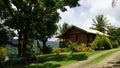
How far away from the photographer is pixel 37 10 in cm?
3562

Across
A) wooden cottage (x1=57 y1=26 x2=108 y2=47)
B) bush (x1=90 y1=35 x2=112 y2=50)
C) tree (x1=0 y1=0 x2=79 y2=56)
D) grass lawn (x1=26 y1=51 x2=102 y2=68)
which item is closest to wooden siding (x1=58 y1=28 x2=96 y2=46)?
wooden cottage (x1=57 y1=26 x2=108 y2=47)

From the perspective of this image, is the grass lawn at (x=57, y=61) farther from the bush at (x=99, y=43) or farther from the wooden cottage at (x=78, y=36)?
the wooden cottage at (x=78, y=36)

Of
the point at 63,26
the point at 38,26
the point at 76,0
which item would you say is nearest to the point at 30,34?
the point at 38,26

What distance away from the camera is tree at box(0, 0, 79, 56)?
3516 centimetres

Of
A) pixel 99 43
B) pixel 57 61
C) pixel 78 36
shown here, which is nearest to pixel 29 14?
pixel 57 61

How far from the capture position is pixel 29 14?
34906 millimetres

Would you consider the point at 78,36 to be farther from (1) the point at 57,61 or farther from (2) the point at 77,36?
(1) the point at 57,61

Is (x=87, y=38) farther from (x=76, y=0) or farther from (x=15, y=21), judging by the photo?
(x=15, y=21)

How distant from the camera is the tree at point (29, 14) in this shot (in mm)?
35156

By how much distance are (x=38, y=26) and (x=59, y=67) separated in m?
14.0

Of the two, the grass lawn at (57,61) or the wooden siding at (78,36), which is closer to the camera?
the grass lawn at (57,61)

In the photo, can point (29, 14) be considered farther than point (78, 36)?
No

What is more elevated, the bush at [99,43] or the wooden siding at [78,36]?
the wooden siding at [78,36]

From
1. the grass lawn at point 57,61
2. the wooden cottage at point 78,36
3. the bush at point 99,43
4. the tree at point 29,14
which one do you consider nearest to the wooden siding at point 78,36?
the wooden cottage at point 78,36
